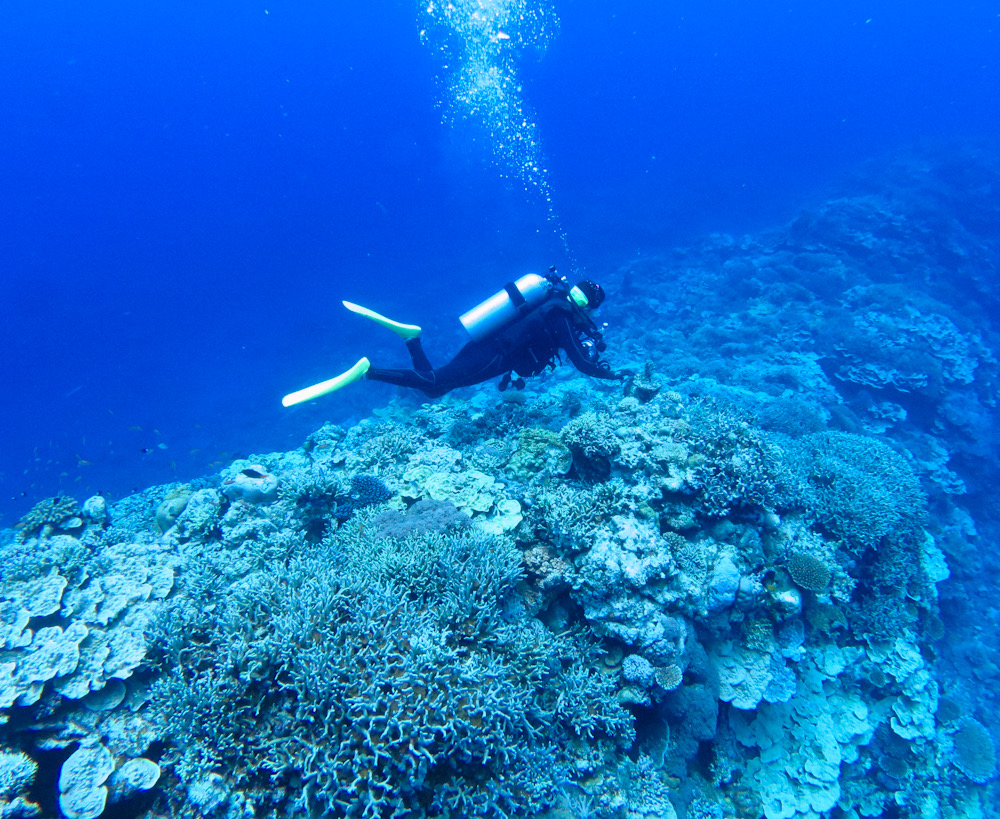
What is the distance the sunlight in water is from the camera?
8922 centimetres

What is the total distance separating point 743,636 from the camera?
16.9 feet

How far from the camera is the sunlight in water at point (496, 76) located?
89.2m

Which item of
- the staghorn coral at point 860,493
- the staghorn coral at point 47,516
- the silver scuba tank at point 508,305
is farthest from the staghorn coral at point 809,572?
the staghorn coral at point 47,516

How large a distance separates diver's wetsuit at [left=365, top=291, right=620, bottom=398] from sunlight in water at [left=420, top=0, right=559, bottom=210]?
204 feet

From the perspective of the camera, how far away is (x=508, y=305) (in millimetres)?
7543

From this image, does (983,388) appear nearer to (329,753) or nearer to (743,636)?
(743,636)

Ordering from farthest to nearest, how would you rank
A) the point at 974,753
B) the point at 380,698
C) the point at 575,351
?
1. the point at 974,753
2. the point at 575,351
3. the point at 380,698

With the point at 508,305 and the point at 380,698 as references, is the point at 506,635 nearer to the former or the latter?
the point at 380,698

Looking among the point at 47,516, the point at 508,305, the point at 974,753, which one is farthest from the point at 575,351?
the point at 974,753

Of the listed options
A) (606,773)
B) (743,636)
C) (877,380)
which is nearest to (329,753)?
(606,773)

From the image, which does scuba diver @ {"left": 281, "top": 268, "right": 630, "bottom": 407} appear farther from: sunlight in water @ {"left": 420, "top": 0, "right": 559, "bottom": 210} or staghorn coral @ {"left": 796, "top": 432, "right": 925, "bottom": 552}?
sunlight in water @ {"left": 420, "top": 0, "right": 559, "bottom": 210}

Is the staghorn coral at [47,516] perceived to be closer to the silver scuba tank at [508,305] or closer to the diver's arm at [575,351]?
the silver scuba tank at [508,305]

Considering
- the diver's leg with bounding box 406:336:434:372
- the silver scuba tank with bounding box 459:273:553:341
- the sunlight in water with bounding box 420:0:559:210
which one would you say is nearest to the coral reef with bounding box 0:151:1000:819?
the diver's leg with bounding box 406:336:434:372

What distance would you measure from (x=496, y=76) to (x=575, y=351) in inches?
5388
